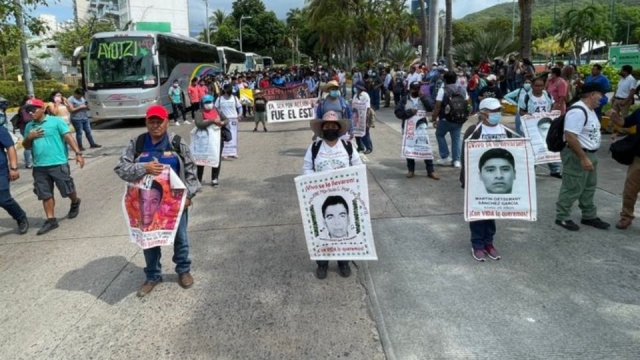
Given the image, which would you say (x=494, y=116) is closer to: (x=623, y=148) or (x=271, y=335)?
(x=623, y=148)

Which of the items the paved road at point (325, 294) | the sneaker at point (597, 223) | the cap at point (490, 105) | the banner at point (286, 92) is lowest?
the paved road at point (325, 294)

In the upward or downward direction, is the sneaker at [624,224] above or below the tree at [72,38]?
below

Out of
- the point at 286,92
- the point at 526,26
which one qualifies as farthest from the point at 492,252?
the point at 526,26

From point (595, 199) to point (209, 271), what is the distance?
525 cm

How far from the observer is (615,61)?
103 ft

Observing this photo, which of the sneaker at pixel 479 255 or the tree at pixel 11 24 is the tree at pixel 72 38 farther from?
the sneaker at pixel 479 255

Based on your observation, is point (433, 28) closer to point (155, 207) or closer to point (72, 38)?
point (155, 207)

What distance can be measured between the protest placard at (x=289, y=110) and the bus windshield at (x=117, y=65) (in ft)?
17.4

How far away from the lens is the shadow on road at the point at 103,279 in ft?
15.0

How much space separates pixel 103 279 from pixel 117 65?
49.1ft

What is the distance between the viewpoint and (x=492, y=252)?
16.6 feet

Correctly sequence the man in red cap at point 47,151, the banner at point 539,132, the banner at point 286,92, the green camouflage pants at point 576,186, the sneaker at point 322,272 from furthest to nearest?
the banner at point 286,92 < the banner at point 539,132 < the man in red cap at point 47,151 < the green camouflage pants at point 576,186 < the sneaker at point 322,272

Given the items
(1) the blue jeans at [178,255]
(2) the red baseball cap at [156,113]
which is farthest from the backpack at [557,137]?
(2) the red baseball cap at [156,113]

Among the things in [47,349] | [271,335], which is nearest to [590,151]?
[271,335]
